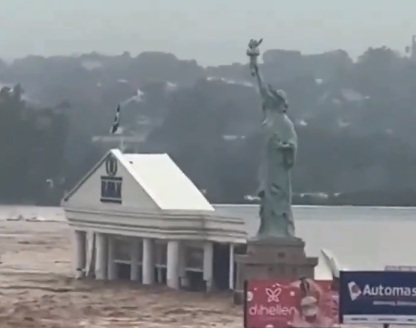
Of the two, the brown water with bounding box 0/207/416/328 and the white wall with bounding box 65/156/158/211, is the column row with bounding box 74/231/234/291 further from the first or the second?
the white wall with bounding box 65/156/158/211

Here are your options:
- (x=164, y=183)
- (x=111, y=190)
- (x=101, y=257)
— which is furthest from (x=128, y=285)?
(x=164, y=183)

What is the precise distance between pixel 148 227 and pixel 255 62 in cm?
743

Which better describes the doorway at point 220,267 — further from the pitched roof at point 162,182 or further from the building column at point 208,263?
the pitched roof at point 162,182

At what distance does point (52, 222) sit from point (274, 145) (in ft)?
185

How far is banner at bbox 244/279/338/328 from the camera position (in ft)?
59.8

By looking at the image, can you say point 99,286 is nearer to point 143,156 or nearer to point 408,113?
point 143,156

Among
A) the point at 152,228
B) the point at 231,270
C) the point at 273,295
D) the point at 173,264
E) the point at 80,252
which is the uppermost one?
the point at 152,228

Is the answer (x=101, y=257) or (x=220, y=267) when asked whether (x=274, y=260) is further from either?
(x=101, y=257)

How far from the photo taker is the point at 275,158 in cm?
2853

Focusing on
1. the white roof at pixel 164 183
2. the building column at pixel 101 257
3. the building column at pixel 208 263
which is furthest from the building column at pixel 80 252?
the building column at pixel 208 263

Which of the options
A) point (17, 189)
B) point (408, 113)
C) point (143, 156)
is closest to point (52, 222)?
point (17, 189)

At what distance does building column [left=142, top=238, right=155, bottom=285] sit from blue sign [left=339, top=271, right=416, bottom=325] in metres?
17.7

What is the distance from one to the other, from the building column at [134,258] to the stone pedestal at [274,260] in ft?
29.2

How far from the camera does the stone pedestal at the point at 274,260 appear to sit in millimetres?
27312
